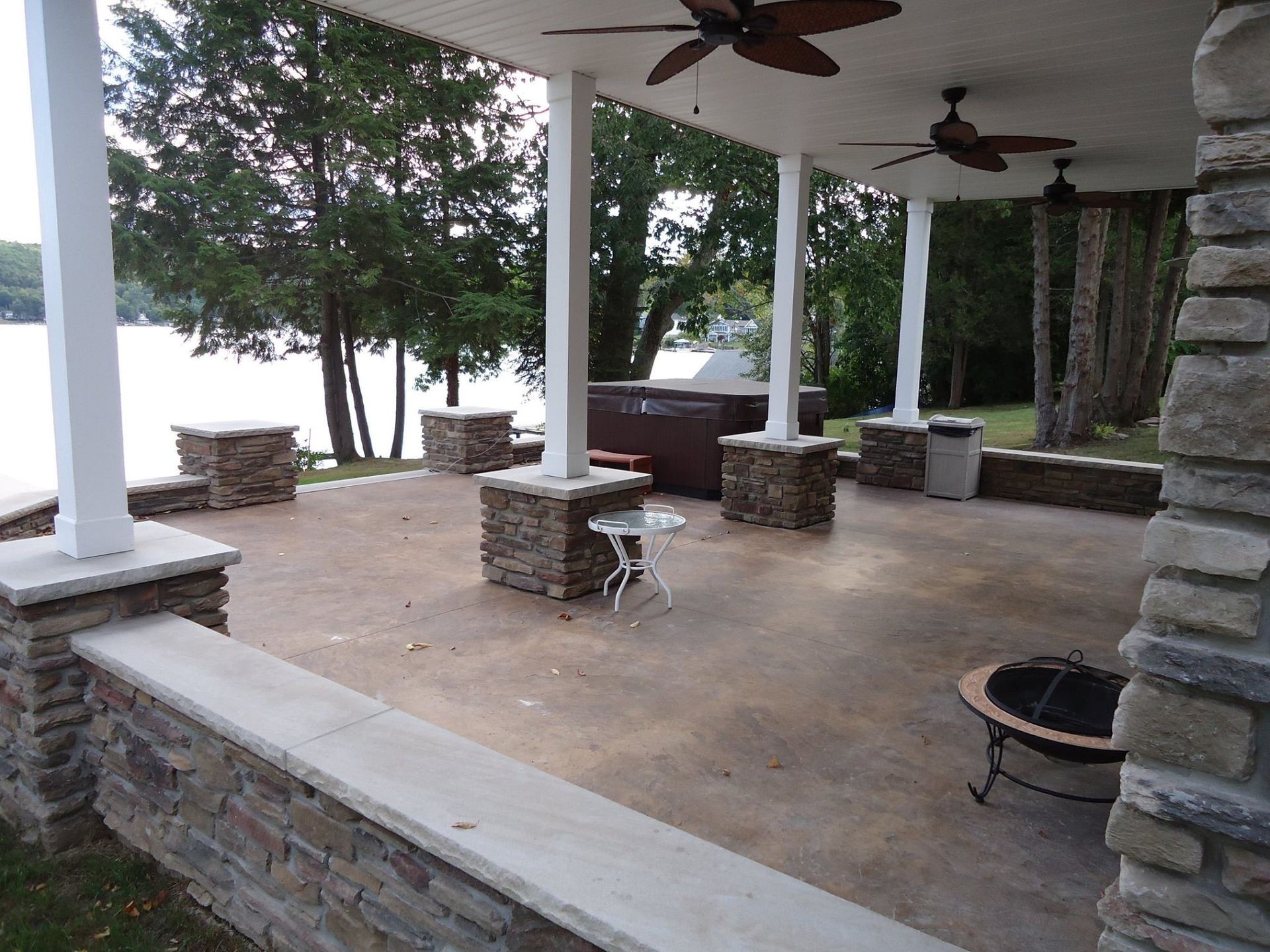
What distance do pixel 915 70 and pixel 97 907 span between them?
5.38 metres

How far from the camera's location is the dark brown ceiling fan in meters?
3.14

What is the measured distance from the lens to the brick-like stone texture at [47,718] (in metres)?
2.76

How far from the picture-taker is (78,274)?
2883mm

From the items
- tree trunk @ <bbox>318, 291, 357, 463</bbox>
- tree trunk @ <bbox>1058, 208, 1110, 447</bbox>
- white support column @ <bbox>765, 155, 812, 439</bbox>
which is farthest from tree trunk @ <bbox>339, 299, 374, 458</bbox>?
tree trunk @ <bbox>1058, 208, 1110, 447</bbox>

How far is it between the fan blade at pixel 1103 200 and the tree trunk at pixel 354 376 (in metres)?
9.83

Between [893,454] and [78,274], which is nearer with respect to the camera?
[78,274]

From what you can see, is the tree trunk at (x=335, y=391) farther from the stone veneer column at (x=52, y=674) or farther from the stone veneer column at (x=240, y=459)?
the stone veneer column at (x=52, y=674)

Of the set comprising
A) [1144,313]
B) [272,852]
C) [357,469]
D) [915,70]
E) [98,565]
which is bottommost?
[357,469]

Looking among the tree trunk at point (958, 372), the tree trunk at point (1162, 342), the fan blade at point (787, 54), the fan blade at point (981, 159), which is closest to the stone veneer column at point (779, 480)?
the fan blade at point (981, 159)

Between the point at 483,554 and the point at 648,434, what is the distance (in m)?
3.53

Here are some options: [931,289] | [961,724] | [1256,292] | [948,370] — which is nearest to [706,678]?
[961,724]

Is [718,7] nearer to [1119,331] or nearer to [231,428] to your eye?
[231,428]

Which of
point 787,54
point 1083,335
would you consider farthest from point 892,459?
point 787,54

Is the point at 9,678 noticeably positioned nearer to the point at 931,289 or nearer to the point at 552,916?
the point at 552,916
